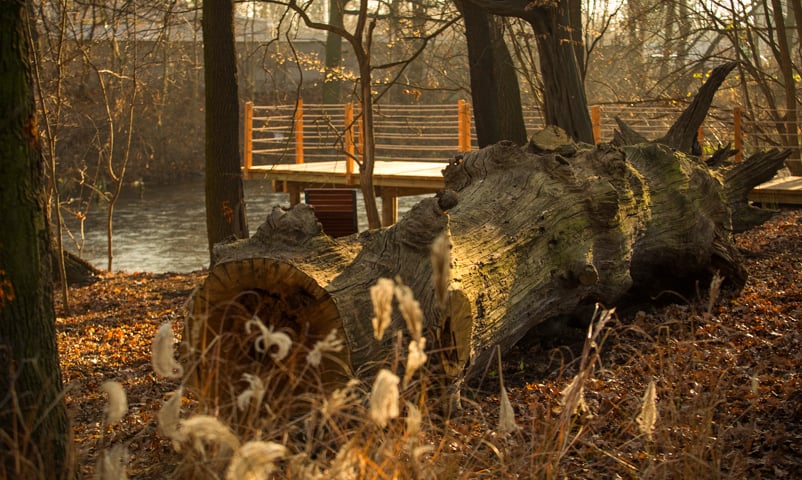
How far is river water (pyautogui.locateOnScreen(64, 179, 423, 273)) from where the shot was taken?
16375 millimetres

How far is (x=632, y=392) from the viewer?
15.5 ft

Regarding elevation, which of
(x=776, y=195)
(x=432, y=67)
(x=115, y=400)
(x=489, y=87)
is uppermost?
(x=432, y=67)

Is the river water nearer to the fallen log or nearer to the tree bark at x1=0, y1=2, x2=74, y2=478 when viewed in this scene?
the fallen log

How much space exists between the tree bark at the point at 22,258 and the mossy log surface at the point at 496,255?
59cm

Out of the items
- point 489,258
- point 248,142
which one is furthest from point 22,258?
point 248,142

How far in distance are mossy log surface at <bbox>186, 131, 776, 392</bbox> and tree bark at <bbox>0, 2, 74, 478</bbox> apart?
591mm

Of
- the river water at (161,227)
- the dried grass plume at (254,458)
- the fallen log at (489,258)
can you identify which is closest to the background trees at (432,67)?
the river water at (161,227)

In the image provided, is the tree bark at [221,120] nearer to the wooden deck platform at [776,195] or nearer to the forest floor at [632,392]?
the forest floor at [632,392]

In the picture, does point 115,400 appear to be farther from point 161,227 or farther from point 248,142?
point 161,227

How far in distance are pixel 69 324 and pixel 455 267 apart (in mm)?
5239

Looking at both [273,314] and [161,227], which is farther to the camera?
[161,227]

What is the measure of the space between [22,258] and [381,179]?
12.0m

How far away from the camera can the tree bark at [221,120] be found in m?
9.22

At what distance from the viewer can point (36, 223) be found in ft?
10.2
